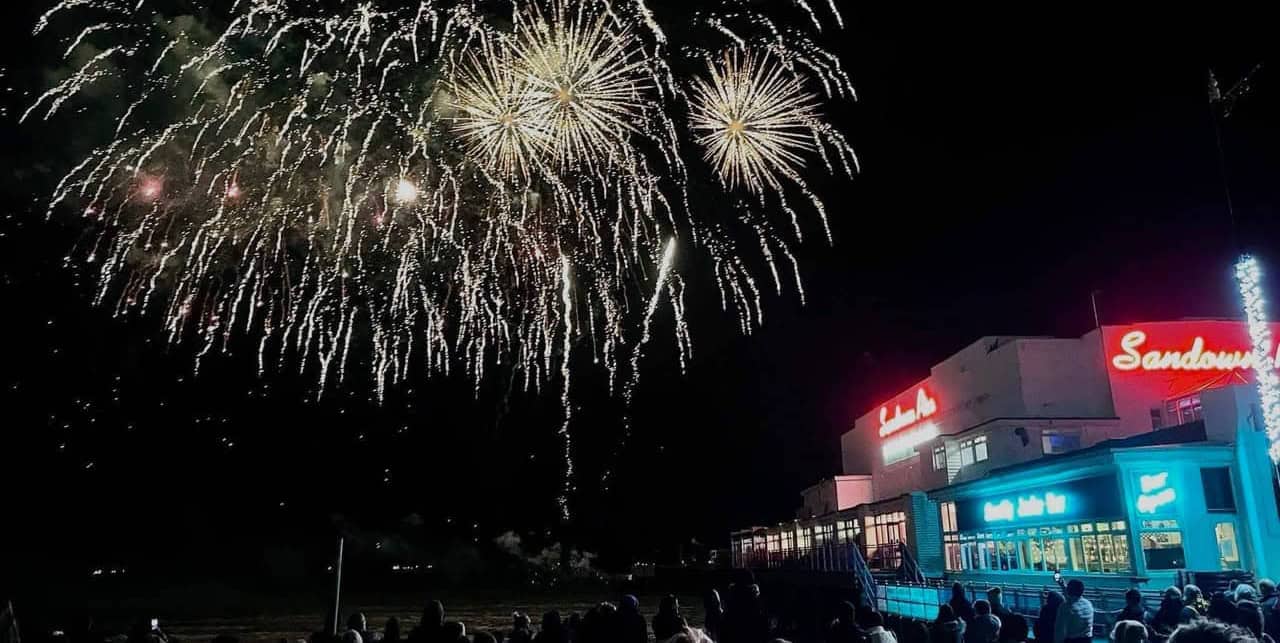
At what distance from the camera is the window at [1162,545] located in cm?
2039

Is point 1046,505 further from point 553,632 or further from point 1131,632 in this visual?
point 553,632

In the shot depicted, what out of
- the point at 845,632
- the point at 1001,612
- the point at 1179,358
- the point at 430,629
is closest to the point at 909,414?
the point at 1179,358

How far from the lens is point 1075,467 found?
22.7 meters

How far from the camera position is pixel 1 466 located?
5344cm

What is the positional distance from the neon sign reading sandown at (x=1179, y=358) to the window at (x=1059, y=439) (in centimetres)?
→ 300

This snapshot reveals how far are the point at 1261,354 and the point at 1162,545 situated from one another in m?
5.45

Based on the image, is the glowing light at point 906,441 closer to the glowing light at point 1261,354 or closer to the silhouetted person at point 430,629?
the glowing light at point 1261,354

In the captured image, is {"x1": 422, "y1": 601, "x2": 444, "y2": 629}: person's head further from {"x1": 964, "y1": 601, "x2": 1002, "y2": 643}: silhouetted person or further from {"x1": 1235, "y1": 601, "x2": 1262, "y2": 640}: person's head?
{"x1": 1235, "y1": 601, "x2": 1262, "y2": 640}: person's head

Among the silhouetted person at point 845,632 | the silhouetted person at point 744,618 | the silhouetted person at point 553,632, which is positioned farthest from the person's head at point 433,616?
the silhouetted person at point 845,632

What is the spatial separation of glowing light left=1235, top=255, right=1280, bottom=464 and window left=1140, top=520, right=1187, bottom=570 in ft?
9.59

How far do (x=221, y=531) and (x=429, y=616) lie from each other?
116118 mm

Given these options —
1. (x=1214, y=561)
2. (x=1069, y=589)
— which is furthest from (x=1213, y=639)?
(x=1214, y=561)

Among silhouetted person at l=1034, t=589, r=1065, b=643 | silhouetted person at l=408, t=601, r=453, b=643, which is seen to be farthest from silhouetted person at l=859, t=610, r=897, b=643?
silhouetted person at l=1034, t=589, r=1065, b=643

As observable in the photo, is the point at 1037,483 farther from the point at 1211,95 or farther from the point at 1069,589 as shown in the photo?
the point at 1069,589
